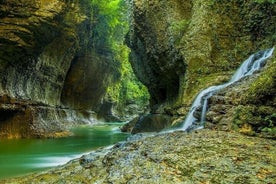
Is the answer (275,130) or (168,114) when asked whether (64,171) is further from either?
(168,114)

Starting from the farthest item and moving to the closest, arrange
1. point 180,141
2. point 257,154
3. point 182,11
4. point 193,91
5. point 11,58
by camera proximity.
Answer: point 182,11 → point 11,58 → point 193,91 → point 180,141 → point 257,154

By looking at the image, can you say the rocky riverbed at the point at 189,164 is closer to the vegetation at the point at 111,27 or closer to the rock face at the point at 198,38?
the rock face at the point at 198,38

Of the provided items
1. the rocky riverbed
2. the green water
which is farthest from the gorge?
the green water

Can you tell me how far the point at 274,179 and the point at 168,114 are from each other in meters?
11.1

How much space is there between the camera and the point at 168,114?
48.1 feet

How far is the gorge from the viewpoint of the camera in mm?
4539

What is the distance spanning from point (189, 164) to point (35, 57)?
14.0 meters

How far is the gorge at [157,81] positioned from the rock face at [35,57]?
5 cm

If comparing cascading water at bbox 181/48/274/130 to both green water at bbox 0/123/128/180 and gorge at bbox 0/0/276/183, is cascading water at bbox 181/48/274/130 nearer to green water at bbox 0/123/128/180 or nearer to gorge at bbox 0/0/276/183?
gorge at bbox 0/0/276/183

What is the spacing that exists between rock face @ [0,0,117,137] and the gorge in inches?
2.0

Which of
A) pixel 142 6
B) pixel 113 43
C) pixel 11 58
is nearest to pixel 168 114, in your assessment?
pixel 142 6

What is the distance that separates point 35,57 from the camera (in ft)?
53.6

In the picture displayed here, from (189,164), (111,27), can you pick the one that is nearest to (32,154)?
(189,164)

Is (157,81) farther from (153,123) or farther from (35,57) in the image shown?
(35,57)
